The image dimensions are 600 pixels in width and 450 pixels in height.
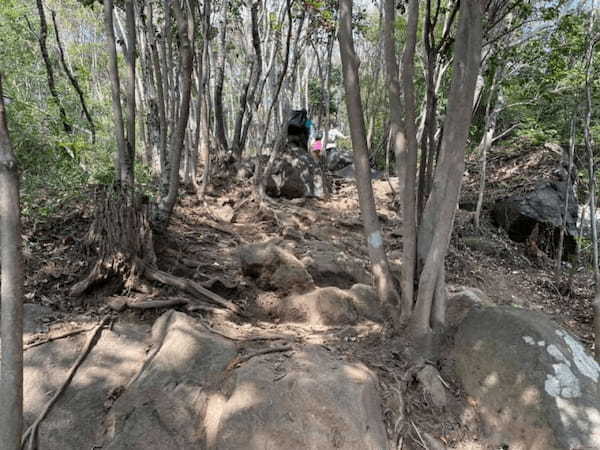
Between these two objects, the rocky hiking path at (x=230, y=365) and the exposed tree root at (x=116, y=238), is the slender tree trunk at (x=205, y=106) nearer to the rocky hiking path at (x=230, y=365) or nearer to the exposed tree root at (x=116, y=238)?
the rocky hiking path at (x=230, y=365)

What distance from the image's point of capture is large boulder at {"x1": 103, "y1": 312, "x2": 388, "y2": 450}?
3055mm

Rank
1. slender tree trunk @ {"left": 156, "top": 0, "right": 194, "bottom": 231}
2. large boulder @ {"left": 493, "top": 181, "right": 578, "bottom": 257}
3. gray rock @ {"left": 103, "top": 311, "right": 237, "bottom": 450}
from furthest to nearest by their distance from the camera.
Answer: large boulder @ {"left": 493, "top": 181, "right": 578, "bottom": 257} < slender tree trunk @ {"left": 156, "top": 0, "right": 194, "bottom": 231} < gray rock @ {"left": 103, "top": 311, "right": 237, "bottom": 450}

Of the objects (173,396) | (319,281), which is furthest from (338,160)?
(173,396)

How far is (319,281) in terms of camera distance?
6.40 meters

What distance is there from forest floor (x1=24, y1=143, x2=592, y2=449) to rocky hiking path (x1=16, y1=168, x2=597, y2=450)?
0.02 m

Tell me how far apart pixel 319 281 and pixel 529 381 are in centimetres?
329

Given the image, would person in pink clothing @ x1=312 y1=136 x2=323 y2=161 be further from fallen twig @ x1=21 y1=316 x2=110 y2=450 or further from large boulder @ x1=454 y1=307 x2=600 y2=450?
fallen twig @ x1=21 y1=316 x2=110 y2=450

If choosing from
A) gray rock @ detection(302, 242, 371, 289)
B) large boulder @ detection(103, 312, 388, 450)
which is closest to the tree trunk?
large boulder @ detection(103, 312, 388, 450)

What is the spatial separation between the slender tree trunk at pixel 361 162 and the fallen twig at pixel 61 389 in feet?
9.41

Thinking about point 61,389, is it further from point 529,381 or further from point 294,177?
point 294,177

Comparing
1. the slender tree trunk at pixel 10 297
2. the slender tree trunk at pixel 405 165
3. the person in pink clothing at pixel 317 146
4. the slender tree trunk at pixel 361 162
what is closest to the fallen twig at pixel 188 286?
the slender tree trunk at pixel 361 162

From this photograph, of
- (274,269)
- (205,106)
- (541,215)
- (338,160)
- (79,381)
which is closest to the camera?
(79,381)

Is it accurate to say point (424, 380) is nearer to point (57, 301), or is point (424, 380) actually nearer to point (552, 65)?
point (57, 301)

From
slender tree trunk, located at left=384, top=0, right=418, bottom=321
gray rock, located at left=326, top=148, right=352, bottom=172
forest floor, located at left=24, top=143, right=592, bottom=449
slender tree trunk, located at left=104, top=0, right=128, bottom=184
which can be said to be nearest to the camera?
forest floor, located at left=24, top=143, right=592, bottom=449
